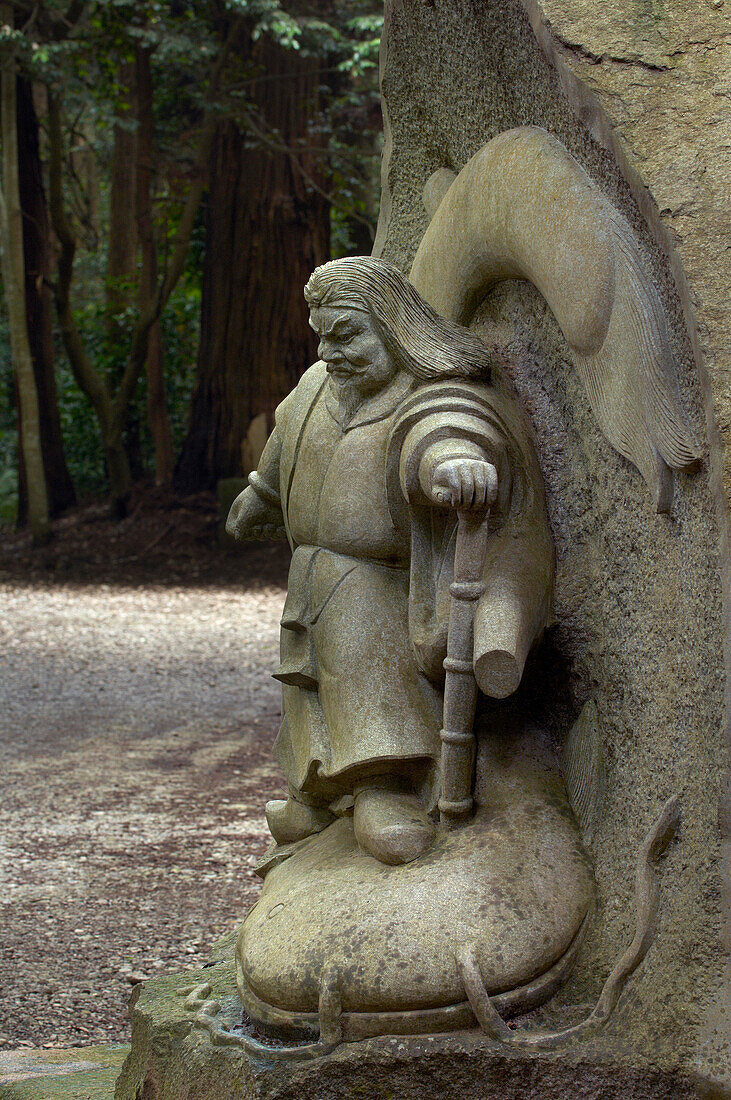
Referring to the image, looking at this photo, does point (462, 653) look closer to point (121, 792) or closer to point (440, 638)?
point (440, 638)

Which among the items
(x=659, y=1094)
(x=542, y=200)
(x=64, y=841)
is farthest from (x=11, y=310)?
(x=659, y=1094)

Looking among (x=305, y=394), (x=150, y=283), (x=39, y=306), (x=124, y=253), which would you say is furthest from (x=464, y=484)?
(x=124, y=253)

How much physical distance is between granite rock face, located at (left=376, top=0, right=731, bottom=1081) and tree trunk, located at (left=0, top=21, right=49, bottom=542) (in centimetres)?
659

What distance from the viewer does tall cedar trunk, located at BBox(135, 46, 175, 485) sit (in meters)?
8.83

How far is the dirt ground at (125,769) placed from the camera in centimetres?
283

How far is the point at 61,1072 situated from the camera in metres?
2.26

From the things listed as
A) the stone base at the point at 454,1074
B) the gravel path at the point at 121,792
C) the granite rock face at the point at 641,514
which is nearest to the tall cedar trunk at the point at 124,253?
the gravel path at the point at 121,792

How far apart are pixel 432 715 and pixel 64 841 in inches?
80.0

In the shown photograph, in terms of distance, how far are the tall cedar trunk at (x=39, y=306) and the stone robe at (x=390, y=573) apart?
709cm

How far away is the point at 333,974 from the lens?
1631mm

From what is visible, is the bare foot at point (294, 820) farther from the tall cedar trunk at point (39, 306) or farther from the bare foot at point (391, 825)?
the tall cedar trunk at point (39, 306)

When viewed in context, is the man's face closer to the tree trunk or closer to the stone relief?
the stone relief

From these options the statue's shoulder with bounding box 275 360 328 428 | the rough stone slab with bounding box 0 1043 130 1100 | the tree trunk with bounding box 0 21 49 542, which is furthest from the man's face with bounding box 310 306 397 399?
the tree trunk with bounding box 0 21 49 542

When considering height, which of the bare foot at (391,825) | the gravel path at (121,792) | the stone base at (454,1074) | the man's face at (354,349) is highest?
the man's face at (354,349)
